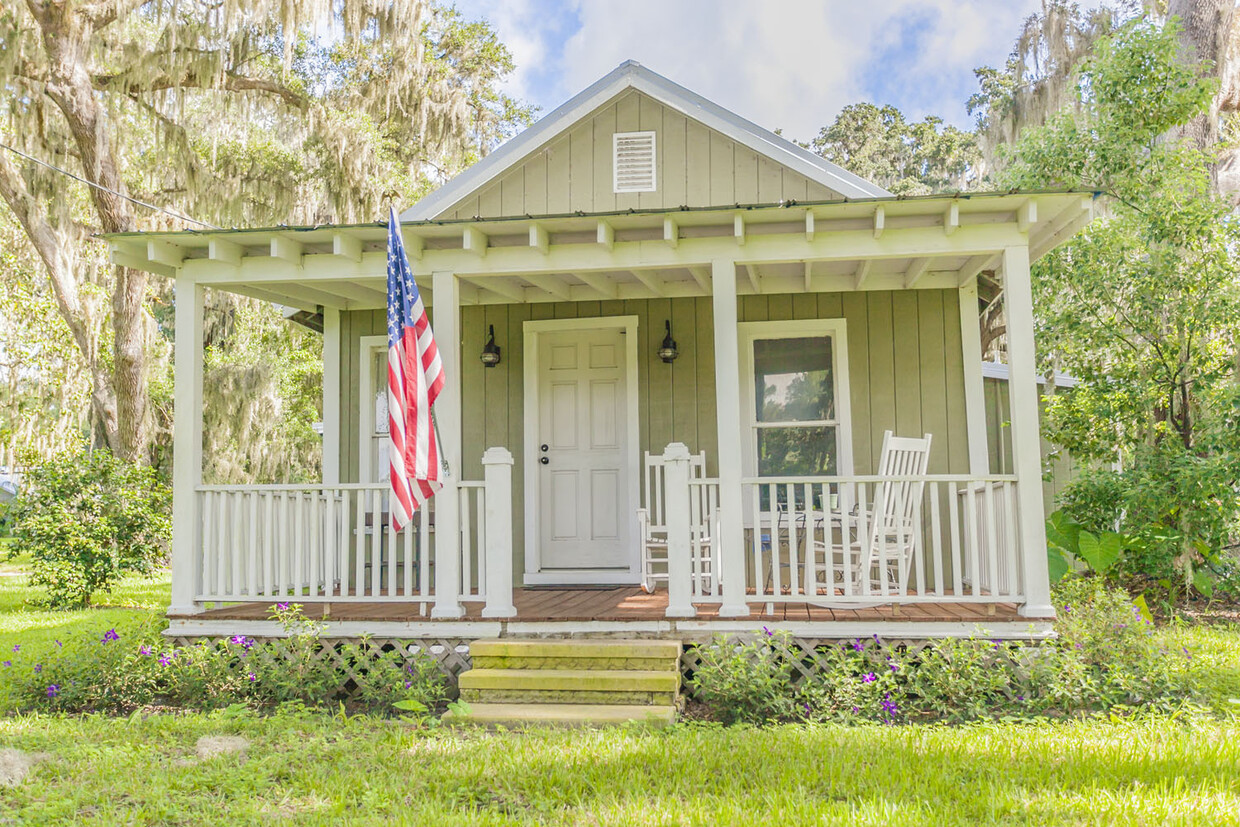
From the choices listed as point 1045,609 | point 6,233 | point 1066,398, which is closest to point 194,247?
point 1045,609

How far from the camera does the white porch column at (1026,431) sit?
5.29 m

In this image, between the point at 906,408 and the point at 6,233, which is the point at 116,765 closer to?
the point at 906,408

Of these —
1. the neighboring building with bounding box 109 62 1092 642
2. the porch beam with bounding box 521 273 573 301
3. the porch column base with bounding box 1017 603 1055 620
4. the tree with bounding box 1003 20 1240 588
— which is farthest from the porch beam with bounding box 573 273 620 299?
the tree with bounding box 1003 20 1240 588

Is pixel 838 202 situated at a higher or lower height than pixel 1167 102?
lower

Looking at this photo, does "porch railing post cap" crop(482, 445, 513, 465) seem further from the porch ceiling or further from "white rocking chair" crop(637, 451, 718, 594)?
"white rocking chair" crop(637, 451, 718, 594)

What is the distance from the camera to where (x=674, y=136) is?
755 centimetres

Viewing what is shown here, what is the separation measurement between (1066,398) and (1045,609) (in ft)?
12.3

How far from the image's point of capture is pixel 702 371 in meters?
7.38

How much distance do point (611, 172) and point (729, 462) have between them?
3.05 metres

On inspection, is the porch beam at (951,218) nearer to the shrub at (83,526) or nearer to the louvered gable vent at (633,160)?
the louvered gable vent at (633,160)

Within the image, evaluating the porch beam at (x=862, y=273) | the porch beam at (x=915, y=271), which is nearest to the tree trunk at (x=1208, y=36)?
the porch beam at (x=915, y=271)

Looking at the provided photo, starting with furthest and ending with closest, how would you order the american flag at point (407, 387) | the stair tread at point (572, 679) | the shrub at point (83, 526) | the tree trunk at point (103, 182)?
1. the tree trunk at point (103, 182)
2. the shrub at point (83, 526)
3. the american flag at point (407, 387)
4. the stair tread at point (572, 679)

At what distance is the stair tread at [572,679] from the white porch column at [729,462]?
23.5 inches

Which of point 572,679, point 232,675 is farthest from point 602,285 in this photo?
point 232,675
